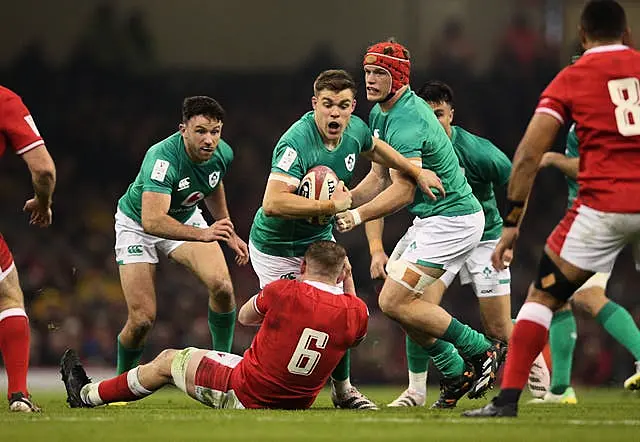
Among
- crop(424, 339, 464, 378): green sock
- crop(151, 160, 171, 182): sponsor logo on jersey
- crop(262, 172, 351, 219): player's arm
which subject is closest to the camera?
crop(262, 172, 351, 219): player's arm

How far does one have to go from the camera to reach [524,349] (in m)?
6.98

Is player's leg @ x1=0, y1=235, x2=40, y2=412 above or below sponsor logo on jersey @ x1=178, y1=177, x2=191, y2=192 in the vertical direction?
below

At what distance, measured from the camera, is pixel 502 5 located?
21250mm

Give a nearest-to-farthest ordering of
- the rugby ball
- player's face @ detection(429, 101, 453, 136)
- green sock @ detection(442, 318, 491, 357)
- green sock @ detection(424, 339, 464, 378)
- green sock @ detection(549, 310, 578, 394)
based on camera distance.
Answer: the rugby ball → green sock @ detection(442, 318, 491, 357) → green sock @ detection(424, 339, 464, 378) → player's face @ detection(429, 101, 453, 136) → green sock @ detection(549, 310, 578, 394)

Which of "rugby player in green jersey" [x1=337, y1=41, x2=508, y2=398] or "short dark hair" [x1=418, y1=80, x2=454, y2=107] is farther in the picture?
"short dark hair" [x1=418, y1=80, x2=454, y2=107]

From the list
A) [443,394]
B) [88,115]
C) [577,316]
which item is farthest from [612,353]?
[88,115]

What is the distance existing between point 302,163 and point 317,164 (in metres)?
0.16

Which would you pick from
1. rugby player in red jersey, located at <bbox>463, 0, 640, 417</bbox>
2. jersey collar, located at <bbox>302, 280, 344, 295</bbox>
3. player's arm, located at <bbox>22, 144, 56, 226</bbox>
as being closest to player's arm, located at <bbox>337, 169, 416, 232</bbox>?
jersey collar, located at <bbox>302, 280, 344, 295</bbox>

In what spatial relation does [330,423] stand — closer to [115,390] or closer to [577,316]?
[115,390]

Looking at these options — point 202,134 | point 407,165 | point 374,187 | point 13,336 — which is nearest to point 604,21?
point 407,165

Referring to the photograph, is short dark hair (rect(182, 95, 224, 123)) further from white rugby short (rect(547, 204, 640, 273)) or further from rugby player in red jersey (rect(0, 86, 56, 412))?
white rugby short (rect(547, 204, 640, 273))

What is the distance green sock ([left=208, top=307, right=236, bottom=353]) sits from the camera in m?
10.2

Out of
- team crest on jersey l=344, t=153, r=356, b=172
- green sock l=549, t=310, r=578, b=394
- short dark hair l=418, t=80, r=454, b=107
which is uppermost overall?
short dark hair l=418, t=80, r=454, b=107

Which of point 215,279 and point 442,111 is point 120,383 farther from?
point 442,111
